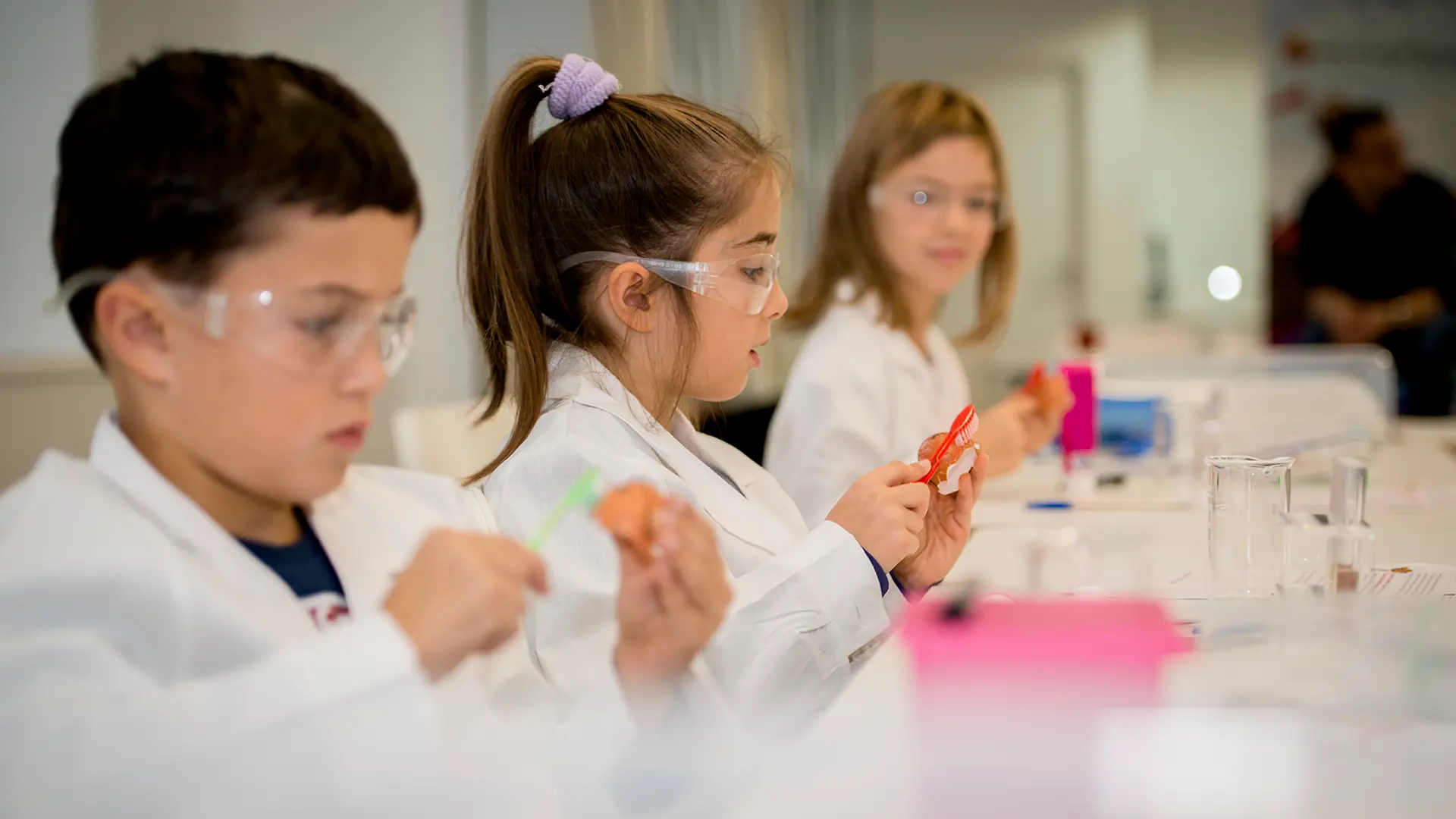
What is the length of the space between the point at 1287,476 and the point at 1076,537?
0.36m

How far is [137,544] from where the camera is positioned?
0.77 metres

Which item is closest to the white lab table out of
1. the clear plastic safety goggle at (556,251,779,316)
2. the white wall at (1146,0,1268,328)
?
the clear plastic safety goggle at (556,251,779,316)

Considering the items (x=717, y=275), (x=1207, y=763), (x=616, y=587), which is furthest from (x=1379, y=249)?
(x=1207, y=763)

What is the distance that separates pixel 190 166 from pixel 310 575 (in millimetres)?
286

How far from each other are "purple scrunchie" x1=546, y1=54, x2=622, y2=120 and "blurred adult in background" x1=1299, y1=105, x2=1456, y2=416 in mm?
5094

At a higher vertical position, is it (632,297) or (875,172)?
(875,172)

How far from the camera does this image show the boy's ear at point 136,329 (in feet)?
2.63

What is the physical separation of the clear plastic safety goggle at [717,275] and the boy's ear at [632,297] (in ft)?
0.03

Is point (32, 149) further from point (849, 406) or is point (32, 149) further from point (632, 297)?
point (849, 406)

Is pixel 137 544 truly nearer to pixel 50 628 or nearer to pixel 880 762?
pixel 50 628

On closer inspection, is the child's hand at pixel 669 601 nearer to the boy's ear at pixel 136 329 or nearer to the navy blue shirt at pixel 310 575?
the navy blue shirt at pixel 310 575

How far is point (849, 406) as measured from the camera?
6.64 feet

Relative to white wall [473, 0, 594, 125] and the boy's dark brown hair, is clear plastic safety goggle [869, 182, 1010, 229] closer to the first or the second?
white wall [473, 0, 594, 125]

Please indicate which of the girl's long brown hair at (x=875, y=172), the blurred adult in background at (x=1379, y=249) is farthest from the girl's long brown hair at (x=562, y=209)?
the blurred adult in background at (x=1379, y=249)
